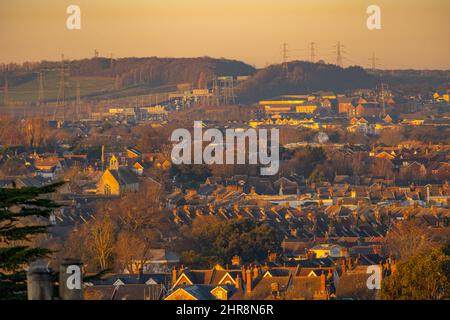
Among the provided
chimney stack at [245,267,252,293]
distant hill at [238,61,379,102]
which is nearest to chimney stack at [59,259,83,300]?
chimney stack at [245,267,252,293]

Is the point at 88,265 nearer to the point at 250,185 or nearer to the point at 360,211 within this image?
the point at 360,211

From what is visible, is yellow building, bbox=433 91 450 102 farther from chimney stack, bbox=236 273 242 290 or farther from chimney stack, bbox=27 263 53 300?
chimney stack, bbox=27 263 53 300

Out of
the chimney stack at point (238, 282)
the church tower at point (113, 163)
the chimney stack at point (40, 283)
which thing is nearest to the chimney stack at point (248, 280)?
the chimney stack at point (238, 282)

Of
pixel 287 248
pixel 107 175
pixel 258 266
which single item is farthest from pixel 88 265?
pixel 107 175

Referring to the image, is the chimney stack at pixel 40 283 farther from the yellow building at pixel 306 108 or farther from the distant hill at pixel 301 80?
the distant hill at pixel 301 80

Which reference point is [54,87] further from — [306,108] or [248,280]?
[248,280]

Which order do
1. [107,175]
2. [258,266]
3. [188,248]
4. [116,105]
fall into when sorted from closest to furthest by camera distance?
[258,266]
[188,248]
[107,175]
[116,105]
